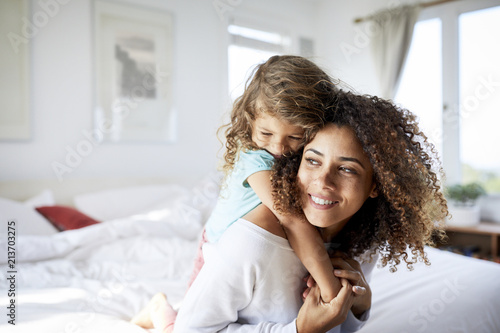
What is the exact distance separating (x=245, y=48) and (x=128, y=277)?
2.82 m

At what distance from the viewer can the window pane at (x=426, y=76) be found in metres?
3.70

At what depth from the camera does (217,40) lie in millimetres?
3787

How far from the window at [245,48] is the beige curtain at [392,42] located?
1012 mm

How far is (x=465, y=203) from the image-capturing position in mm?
3377

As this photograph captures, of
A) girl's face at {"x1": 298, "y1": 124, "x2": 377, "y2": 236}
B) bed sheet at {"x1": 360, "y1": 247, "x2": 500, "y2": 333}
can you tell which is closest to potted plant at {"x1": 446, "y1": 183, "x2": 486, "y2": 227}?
bed sheet at {"x1": 360, "y1": 247, "x2": 500, "y2": 333}

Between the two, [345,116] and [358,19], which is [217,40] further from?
[345,116]

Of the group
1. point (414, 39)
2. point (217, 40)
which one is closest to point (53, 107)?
point (217, 40)

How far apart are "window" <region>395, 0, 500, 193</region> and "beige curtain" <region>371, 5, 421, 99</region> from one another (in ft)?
0.57

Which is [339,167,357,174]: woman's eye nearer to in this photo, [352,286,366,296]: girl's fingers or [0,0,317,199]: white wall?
[352,286,366,296]: girl's fingers

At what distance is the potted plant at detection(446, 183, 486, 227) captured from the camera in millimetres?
3279

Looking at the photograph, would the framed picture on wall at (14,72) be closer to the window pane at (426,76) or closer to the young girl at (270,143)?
the young girl at (270,143)

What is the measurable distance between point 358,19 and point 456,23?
954 mm

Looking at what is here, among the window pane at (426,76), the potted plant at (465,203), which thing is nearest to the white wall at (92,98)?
the window pane at (426,76)

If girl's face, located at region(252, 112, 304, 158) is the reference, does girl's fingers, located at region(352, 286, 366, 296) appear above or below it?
below
